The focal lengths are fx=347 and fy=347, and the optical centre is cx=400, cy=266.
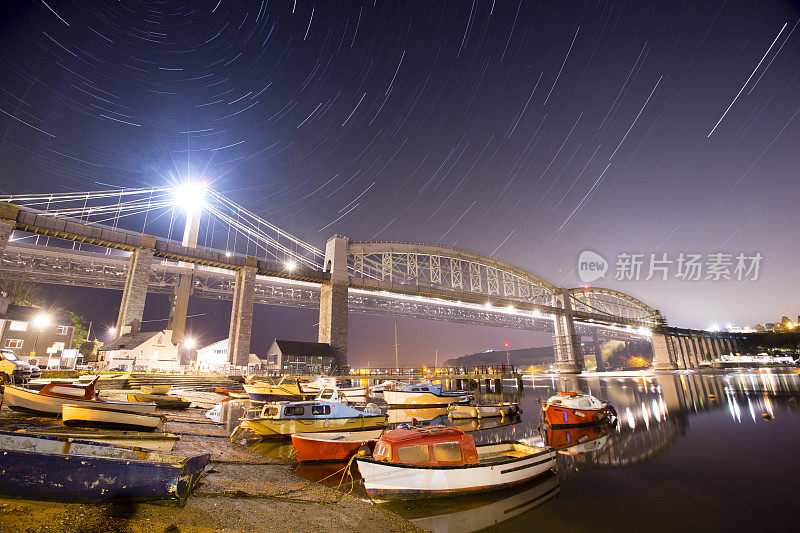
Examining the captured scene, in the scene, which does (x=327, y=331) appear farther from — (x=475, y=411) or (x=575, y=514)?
(x=575, y=514)

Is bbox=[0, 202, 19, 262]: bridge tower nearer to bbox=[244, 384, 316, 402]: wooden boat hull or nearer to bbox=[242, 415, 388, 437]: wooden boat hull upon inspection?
bbox=[244, 384, 316, 402]: wooden boat hull

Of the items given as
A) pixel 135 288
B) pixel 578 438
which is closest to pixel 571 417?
pixel 578 438

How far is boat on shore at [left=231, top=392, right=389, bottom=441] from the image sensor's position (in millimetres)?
16266

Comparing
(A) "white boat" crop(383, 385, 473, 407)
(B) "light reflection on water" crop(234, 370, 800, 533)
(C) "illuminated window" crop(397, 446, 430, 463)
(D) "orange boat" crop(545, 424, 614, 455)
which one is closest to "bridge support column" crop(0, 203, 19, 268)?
(B) "light reflection on water" crop(234, 370, 800, 533)

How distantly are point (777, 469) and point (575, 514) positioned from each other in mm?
10702

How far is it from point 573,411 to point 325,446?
49.7 feet

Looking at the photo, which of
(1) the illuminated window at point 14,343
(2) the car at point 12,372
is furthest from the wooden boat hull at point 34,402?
(1) the illuminated window at point 14,343

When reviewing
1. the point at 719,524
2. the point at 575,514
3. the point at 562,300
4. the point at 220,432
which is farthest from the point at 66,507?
the point at 562,300

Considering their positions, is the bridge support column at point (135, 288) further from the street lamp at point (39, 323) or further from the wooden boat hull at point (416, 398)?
the wooden boat hull at point (416, 398)

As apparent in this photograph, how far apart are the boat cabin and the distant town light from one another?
61.2 metres

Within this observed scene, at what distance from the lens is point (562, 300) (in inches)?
3772

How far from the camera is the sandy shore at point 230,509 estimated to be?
16.4 ft

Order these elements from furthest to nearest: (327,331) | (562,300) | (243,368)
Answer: (562,300) → (327,331) → (243,368)

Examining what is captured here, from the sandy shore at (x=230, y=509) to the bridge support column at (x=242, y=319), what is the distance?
30.5 m
